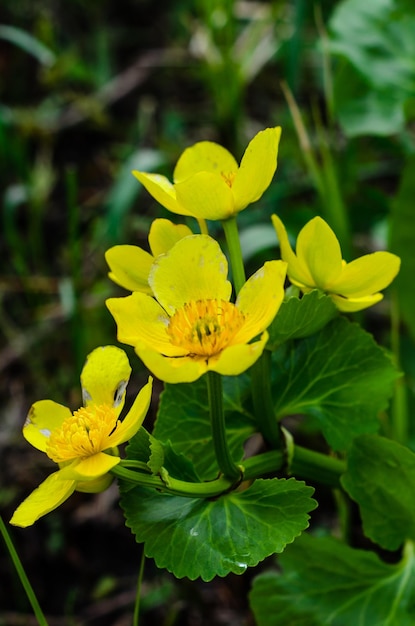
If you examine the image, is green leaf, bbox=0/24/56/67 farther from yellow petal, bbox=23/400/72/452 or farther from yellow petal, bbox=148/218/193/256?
yellow petal, bbox=23/400/72/452

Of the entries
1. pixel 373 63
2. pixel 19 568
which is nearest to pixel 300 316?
pixel 19 568

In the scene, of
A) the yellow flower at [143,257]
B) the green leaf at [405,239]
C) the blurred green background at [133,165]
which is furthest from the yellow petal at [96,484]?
the green leaf at [405,239]

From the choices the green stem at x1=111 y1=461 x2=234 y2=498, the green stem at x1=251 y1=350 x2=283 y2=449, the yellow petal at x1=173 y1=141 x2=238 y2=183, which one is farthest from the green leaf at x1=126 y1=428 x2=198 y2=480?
the yellow petal at x1=173 y1=141 x2=238 y2=183

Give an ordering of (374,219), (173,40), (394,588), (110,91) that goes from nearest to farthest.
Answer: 1. (394,588)
2. (374,219)
3. (110,91)
4. (173,40)

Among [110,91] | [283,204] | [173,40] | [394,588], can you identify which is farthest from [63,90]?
[394,588]

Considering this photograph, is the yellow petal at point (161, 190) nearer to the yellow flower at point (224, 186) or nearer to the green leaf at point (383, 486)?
the yellow flower at point (224, 186)

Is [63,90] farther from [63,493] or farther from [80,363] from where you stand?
[63,493]
